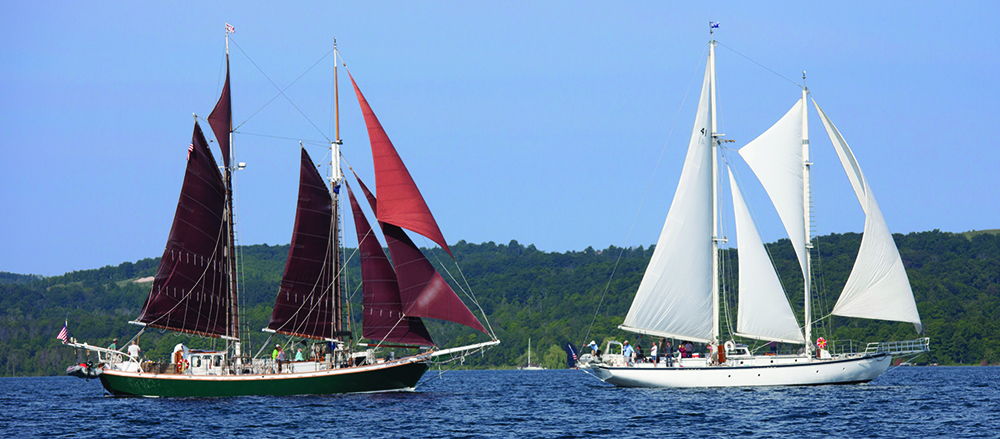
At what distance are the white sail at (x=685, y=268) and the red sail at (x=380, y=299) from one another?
11173mm

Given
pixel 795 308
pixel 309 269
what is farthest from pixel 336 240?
pixel 795 308

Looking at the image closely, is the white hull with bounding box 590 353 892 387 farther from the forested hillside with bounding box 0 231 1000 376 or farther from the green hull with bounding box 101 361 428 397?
the forested hillside with bounding box 0 231 1000 376

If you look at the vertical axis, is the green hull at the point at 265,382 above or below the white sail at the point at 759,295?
below

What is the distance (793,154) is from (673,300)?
9.49m

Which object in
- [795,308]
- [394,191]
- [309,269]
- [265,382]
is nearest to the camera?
[265,382]

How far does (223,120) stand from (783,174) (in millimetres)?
28139

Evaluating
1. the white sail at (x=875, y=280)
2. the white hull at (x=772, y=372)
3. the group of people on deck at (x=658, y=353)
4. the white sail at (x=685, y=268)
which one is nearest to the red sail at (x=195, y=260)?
the group of people on deck at (x=658, y=353)

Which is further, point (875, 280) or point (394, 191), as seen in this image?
point (875, 280)

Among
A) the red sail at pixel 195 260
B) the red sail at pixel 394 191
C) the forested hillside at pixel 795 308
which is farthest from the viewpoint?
the forested hillside at pixel 795 308

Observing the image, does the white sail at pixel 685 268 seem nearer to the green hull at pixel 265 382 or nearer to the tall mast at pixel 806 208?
the tall mast at pixel 806 208

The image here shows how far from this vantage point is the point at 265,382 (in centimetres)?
5188

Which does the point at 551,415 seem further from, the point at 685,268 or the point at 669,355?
the point at 685,268

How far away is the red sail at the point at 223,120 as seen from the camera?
2128 inches

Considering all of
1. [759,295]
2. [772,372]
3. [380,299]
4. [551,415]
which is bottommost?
[551,415]
